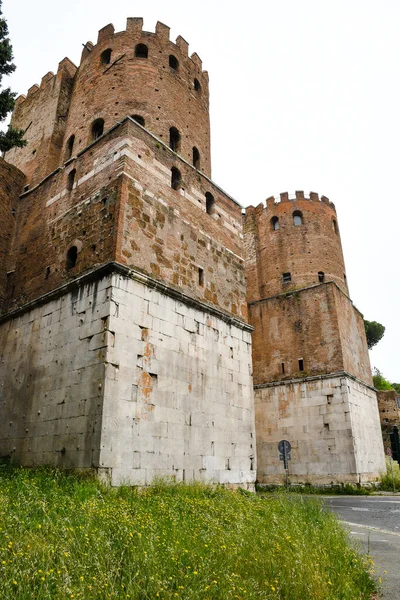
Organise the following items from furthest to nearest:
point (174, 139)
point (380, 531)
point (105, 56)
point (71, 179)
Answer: point (105, 56) → point (174, 139) → point (71, 179) → point (380, 531)

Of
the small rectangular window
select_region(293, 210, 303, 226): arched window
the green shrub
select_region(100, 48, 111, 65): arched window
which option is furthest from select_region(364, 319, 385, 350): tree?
select_region(100, 48, 111, 65): arched window

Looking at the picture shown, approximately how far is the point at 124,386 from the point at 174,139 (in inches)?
357

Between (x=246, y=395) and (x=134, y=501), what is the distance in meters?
6.11

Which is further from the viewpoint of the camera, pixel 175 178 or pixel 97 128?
pixel 97 128

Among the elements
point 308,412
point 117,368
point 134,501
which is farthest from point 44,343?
point 308,412

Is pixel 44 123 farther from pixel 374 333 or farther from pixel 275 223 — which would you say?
pixel 374 333

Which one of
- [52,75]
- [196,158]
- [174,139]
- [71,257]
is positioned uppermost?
[52,75]

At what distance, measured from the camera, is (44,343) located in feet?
35.7

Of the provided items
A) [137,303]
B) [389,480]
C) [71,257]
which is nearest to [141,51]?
[71,257]

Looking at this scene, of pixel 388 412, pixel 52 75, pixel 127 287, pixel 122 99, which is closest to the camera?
pixel 127 287

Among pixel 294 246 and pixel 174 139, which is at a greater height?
pixel 294 246

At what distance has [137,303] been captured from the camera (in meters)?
10.1

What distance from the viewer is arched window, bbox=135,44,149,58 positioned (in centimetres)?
1509

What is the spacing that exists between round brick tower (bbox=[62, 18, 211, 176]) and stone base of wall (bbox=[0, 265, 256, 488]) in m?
6.07
